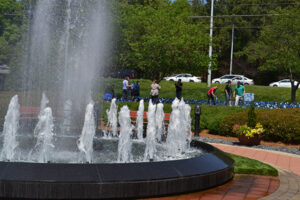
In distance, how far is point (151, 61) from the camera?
1133 inches

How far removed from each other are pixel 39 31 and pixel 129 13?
9.44 m

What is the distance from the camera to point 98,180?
608 cm

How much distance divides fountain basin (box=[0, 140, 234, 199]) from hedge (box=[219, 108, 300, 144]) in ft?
28.7

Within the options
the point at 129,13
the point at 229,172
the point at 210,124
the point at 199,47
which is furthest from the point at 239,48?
the point at 229,172

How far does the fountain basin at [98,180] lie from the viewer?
5.95 meters

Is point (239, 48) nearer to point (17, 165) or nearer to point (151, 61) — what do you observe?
point (151, 61)

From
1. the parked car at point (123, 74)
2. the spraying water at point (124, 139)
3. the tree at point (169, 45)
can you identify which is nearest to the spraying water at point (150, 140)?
the spraying water at point (124, 139)

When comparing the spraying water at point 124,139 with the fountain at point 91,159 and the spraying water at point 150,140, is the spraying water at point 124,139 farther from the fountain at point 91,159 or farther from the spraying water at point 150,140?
the spraying water at point 150,140

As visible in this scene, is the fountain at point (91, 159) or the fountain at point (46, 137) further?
the fountain at point (46, 137)

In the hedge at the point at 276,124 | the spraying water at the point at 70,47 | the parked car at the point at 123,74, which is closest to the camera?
the spraying water at the point at 70,47

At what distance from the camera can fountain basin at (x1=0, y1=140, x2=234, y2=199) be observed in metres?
5.95

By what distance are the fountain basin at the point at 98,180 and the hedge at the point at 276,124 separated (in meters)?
8.75

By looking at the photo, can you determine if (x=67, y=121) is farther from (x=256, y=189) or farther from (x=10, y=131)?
(x=256, y=189)

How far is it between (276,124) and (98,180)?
10.6 meters
